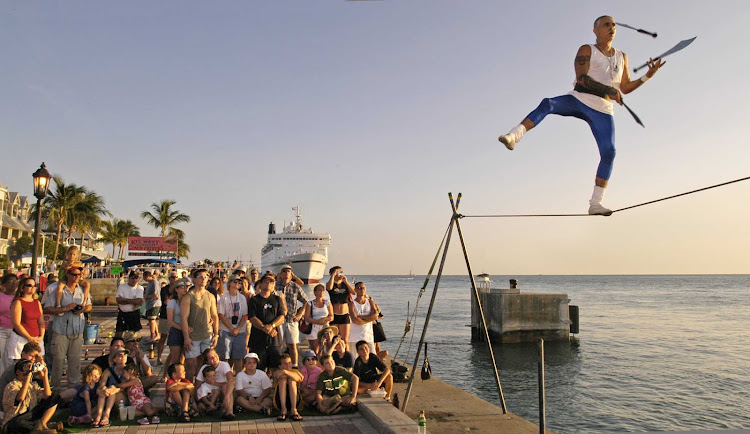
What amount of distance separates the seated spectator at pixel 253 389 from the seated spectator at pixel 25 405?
2.00 metres

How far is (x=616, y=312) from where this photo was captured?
49.0m

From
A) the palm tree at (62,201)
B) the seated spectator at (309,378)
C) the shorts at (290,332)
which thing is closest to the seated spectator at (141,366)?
the shorts at (290,332)

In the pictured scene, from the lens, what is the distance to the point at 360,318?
880cm

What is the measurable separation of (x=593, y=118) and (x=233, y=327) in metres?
5.64

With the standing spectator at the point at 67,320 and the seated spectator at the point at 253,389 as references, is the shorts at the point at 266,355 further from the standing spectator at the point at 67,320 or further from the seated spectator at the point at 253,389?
the standing spectator at the point at 67,320

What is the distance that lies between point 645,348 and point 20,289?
89.5 feet

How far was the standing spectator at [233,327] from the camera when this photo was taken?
789 cm

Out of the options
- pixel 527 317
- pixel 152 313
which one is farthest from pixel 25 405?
pixel 527 317

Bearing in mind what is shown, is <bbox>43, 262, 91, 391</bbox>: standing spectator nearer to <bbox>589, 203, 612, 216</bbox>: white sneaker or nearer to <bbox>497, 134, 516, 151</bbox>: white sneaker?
<bbox>497, 134, 516, 151</bbox>: white sneaker

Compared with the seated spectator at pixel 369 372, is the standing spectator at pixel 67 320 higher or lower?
higher

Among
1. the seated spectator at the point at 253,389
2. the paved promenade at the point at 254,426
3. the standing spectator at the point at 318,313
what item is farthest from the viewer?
the standing spectator at the point at 318,313

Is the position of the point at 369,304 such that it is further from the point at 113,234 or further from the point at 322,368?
the point at 113,234

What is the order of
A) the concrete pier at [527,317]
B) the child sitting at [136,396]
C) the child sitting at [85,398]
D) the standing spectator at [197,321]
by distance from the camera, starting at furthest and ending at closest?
the concrete pier at [527,317], the standing spectator at [197,321], the child sitting at [136,396], the child sitting at [85,398]

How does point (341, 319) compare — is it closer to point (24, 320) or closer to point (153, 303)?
point (24, 320)
